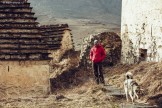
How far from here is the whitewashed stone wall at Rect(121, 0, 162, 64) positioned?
16750 millimetres

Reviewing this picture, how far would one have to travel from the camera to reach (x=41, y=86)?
13.1 metres

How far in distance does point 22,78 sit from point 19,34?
117 cm

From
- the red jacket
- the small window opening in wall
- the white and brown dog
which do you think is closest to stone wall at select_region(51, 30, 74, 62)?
the small window opening in wall

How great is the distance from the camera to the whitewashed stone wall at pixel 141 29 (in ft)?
55.0

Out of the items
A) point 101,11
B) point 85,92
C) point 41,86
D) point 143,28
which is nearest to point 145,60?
→ point 143,28

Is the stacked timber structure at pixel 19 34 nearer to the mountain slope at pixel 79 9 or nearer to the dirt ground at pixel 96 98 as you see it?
the dirt ground at pixel 96 98

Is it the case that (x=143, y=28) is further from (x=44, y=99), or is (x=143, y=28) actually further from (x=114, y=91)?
(x=44, y=99)

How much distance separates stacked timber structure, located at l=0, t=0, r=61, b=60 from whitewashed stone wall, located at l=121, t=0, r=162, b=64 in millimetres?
5097

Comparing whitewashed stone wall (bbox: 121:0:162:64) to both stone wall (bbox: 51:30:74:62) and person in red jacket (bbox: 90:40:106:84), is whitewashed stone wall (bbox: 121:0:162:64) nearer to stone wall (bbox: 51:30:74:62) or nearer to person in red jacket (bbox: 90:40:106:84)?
person in red jacket (bbox: 90:40:106:84)

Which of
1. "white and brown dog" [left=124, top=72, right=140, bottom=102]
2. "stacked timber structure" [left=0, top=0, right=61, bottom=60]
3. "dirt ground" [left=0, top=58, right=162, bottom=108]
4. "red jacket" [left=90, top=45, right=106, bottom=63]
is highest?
"stacked timber structure" [left=0, top=0, right=61, bottom=60]

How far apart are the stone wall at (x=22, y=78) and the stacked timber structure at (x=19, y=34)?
19 cm

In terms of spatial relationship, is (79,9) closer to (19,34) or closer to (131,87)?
(19,34)

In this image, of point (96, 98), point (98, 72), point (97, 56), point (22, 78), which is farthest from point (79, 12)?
point (96, 98)

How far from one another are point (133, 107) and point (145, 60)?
6710 millimetres
